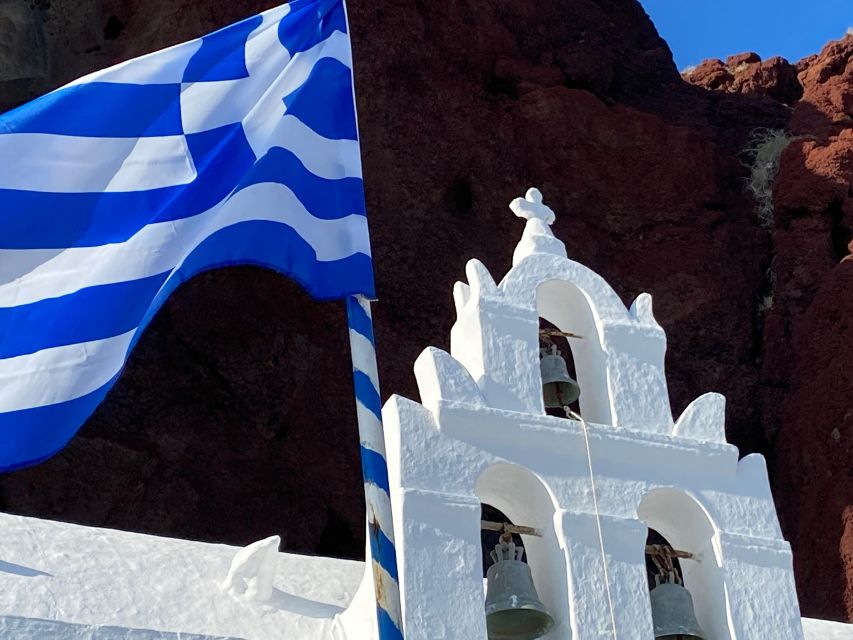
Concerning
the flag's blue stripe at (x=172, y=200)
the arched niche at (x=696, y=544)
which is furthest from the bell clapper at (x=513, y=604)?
the flag's blue stripe at (x=172, y=200)

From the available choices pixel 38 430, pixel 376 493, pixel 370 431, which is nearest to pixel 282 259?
pixel 370 431

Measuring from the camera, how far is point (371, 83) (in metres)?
13.1

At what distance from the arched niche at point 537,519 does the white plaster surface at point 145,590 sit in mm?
690

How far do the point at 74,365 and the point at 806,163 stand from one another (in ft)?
30.4

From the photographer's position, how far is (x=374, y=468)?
5.38 meters

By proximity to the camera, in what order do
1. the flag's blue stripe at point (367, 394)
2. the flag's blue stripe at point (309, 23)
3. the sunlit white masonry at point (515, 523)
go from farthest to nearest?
the flag's blue stripe at point (309, 23) < the sunlit white masonry at point (515, 523) < the flag's blue stripe at point (367, 394)

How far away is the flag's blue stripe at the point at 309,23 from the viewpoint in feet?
21.8

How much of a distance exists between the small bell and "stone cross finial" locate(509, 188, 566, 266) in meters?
1.53

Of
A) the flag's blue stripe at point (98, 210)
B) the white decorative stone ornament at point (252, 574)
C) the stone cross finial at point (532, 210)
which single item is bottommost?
the white decorative stone ornament at point (252, 574)

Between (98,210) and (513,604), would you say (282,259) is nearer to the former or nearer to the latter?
(98,210)

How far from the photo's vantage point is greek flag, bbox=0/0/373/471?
541 cm

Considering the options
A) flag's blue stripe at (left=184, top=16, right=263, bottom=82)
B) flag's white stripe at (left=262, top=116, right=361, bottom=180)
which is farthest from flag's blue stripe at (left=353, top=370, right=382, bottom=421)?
flag's blue stripe at (left=184, top=16, right=263, bottom=82)

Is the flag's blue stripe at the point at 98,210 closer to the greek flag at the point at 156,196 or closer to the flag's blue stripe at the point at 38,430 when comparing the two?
the greek flag at the point at 156,196

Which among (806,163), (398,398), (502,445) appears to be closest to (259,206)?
(398,398)
